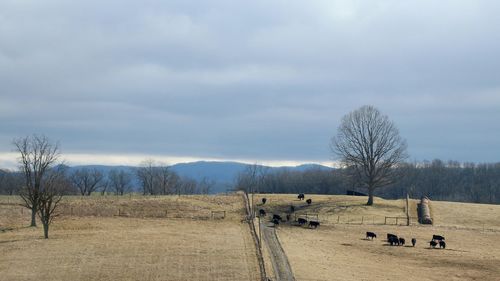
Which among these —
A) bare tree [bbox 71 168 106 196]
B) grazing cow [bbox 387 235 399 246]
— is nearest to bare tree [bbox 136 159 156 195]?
bare tree [bbox 71 168 106 196]

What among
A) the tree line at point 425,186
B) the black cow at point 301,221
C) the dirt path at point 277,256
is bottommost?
the dirt path at point 277,256

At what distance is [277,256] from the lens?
46.6m

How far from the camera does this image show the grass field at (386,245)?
43.4 metres

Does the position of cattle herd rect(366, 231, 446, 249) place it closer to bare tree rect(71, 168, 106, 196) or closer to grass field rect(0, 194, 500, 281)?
grass field rect(0, 194, 500, 281)

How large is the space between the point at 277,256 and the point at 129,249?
484 inches

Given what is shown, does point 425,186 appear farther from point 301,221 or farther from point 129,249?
point 129,249

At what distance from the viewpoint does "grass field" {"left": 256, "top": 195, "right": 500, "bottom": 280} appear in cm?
4344

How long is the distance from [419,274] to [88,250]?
2652cm

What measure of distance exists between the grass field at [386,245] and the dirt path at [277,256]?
0.63 m

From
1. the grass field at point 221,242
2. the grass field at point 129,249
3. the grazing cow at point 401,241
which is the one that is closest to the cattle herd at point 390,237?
the grazing cow at point 401,241

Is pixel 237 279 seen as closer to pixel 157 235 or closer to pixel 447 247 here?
pixel 157 235

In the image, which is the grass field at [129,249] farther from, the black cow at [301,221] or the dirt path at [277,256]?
the black cow at [301,221]

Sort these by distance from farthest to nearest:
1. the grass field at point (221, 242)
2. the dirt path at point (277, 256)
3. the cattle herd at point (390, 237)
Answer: the cattle herd at point (390, 237) < the grass field at point (221, 242) < the dirt path at point (277, 256)

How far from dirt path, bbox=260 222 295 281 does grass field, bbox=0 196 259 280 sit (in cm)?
155
